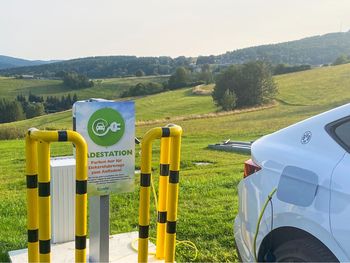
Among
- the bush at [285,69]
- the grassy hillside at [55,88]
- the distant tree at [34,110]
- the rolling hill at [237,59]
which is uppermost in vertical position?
the rolling hill at [237,59]

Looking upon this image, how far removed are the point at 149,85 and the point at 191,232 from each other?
7907 cm

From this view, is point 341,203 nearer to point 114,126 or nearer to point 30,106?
point 114,126

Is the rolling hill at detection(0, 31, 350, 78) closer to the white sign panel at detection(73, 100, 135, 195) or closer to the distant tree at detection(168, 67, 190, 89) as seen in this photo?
the distant tree at detection(168, 67, 190, 89)

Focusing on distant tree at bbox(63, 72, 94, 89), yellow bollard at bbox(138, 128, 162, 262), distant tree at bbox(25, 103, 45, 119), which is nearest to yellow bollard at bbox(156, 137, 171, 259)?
yellow bollard at bbox(138, 128, 162, 262)

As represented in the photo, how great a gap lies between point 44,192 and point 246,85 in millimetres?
52321

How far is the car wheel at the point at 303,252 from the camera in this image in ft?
8.60

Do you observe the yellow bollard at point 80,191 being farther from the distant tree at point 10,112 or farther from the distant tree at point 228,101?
the distant tree at point 10,112

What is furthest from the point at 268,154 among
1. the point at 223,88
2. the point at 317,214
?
the point at 223,88

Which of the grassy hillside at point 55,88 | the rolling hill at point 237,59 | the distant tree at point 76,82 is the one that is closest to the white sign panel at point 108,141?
the grassy hillside at point 55,88

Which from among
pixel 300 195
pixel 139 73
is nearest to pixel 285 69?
pixel 139 73

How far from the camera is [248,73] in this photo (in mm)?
56094

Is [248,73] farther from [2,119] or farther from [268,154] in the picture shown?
[268,154]

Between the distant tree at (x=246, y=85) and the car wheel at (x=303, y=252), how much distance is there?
48.9 m

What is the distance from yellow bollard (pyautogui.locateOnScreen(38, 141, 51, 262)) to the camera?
3.42m
